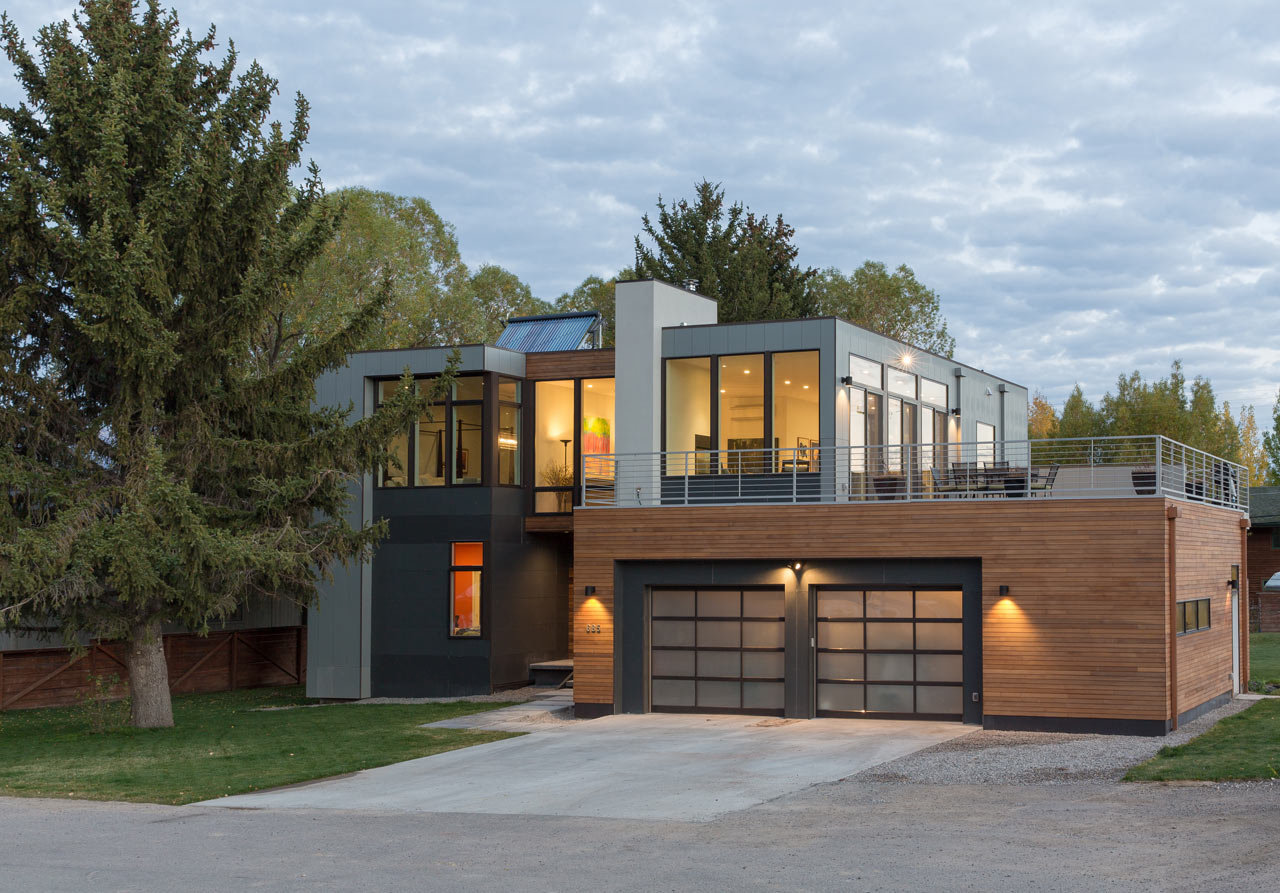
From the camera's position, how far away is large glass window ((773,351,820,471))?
22.5 metres

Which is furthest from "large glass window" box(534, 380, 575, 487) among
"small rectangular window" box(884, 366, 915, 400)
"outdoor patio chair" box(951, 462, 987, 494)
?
"outdoor patio chair" box(951, 462, 987, 494)

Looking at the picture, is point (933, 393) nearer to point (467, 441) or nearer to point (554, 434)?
point (554, 434)

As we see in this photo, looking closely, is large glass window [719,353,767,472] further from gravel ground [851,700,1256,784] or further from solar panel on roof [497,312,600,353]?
gravel ground [851,700,1256,784]

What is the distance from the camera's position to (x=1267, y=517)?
4072 cm

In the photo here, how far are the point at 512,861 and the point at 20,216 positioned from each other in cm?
1268

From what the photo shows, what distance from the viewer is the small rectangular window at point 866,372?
23000mm

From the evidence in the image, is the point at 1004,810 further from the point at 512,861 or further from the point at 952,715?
the point at 952,715

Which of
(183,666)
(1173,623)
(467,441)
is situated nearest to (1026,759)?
(1173,623)

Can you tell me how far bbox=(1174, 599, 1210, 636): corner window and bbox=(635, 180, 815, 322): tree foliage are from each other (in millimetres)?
24484

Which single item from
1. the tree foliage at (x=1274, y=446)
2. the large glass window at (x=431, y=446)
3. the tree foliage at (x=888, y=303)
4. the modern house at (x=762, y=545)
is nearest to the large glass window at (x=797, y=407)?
the modern house at (x=762, y=545)

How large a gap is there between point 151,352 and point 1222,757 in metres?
14.7

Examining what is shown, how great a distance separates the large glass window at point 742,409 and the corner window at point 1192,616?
7.05 meters

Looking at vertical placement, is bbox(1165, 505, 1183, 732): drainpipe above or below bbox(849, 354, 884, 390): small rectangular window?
below

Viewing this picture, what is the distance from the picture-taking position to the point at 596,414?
25.4 meters
